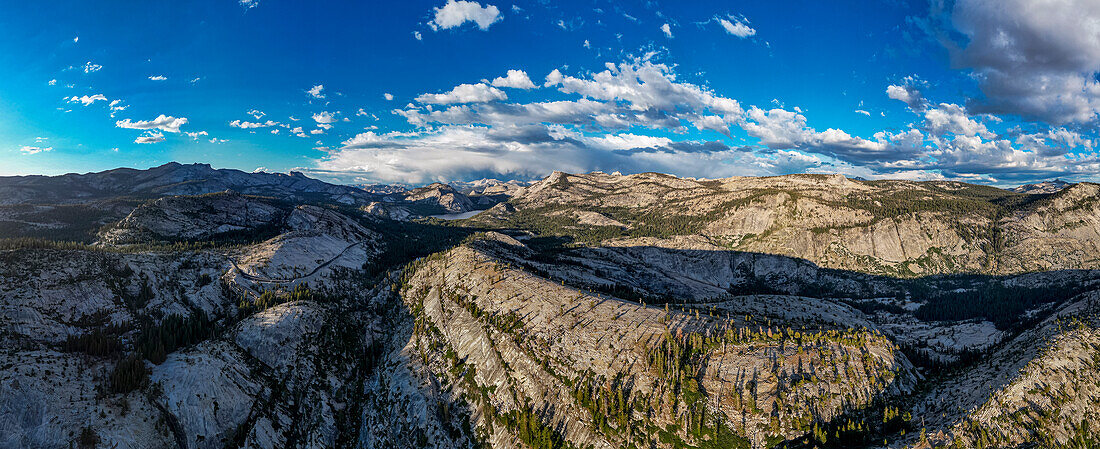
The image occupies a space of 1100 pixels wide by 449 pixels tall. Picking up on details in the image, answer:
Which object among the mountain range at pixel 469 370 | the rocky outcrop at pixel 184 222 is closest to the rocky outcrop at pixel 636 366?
the mountain range at pixel 469 370

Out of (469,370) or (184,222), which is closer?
(469,370)

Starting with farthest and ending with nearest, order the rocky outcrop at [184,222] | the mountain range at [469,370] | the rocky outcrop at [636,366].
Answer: the rocky outcrop at [184,222], the rocky outcrop at [636,366], the mountain range at [469,370]

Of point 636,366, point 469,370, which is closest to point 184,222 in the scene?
point 469,370

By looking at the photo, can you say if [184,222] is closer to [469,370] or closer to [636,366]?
[469,370]

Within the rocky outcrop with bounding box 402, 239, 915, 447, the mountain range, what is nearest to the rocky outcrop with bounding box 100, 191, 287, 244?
the mountain range

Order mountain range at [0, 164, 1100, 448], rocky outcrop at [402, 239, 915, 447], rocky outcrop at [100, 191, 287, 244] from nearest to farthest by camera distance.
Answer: mountain range at [0, 164, 1100, 448]
rocky outcrop at [402, 239, 915, 447]
rocky outcrop at [100, 191, 287, 244]

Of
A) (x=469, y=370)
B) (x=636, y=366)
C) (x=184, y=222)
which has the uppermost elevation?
(x=184, y=222)

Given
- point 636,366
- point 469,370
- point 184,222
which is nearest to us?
point 636,366

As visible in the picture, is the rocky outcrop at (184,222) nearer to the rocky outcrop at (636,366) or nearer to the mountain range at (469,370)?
the mountain range at (469,370)

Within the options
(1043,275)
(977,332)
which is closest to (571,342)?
(977,332)

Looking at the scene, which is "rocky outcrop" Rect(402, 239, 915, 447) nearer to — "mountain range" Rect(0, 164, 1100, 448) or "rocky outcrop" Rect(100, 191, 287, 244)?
"mountain range" Rect(0, 164, 1100, 448)

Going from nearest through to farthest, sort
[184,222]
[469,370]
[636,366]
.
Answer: [636,366], [469,370], [184,222]

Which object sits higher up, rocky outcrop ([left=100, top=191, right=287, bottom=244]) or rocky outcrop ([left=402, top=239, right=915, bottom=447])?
rocky outcrop ([left=100, top=191, right=287, bottom=244])
